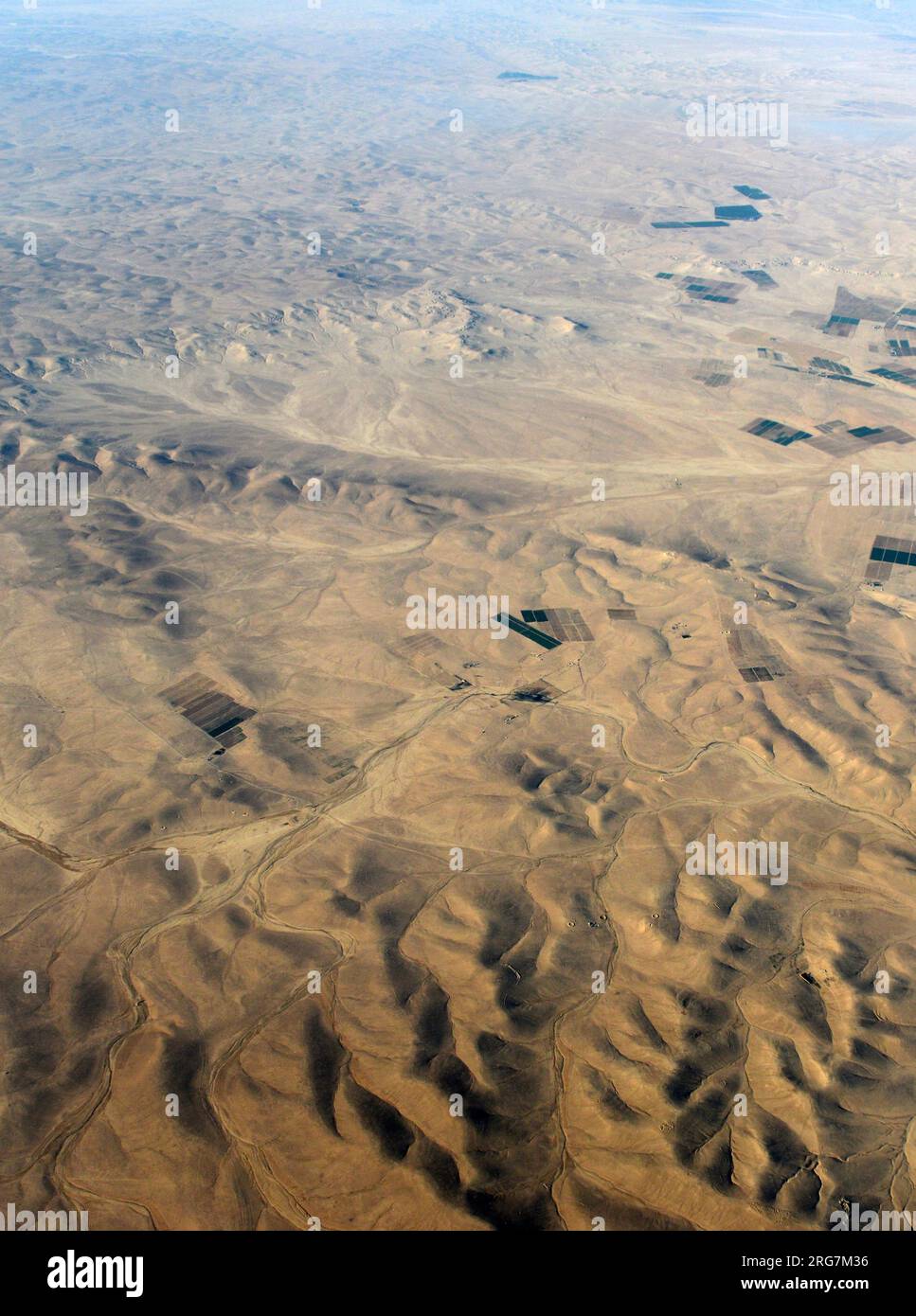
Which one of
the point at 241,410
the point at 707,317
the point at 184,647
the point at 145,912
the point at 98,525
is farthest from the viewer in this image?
the point at 707,317

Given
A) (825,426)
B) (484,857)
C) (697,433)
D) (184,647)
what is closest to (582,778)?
(484,857)

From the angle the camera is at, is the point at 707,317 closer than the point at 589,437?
No

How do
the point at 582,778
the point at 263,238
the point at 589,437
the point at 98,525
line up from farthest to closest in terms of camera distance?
the point at 263,238
the point at 589,437
the point at 98,525
the point at 582,778
